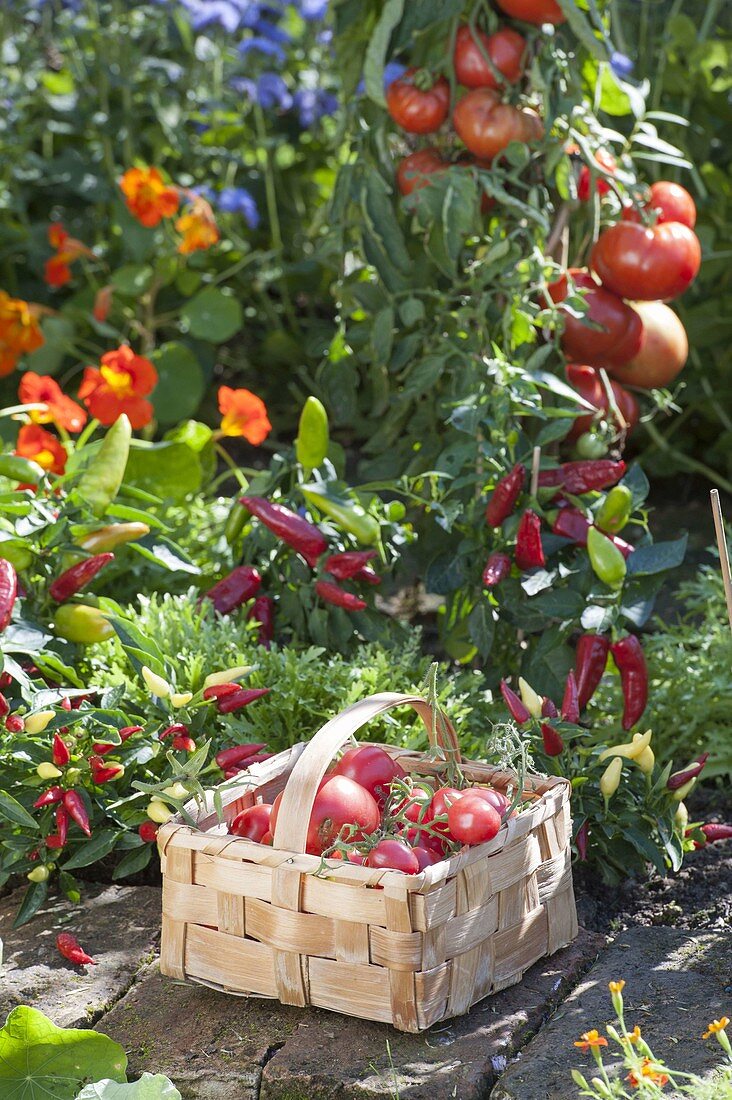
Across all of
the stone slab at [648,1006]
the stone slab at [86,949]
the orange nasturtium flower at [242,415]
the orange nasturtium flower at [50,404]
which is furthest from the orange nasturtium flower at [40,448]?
the stone slab at [648,1006]

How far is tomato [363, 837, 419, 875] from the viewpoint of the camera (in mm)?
1412

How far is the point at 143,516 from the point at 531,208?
84cm

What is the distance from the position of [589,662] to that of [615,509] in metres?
0.24

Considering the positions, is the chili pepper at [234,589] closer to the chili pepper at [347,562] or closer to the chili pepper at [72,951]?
the chili pepper at [347,562]

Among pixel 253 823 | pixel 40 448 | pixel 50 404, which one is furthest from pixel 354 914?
pixel 50 404

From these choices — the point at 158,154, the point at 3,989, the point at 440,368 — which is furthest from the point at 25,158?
the point at 3,989

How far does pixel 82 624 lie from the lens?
196 centimetres

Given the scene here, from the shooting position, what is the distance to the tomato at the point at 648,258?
7.32ft

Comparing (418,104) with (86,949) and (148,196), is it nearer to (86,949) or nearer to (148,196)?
(148,196)

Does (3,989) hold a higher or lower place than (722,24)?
lower

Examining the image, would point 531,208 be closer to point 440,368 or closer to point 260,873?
point 440,368

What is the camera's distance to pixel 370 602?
2.20 metres

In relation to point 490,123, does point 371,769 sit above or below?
below

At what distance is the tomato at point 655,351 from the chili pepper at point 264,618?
813mm
